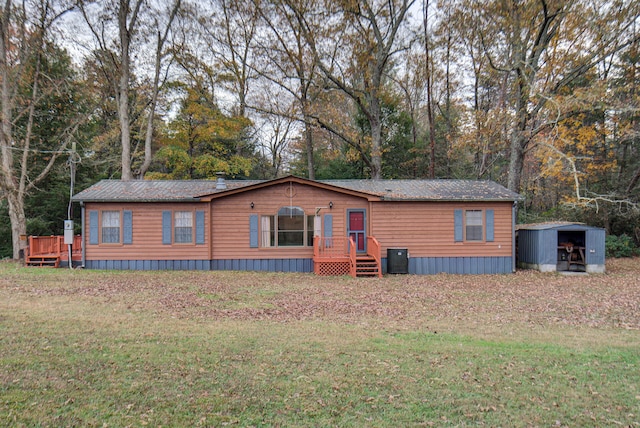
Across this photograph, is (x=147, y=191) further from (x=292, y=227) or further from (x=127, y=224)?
(x=292, y=227)

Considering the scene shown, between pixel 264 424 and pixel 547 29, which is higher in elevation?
pixel 547 29

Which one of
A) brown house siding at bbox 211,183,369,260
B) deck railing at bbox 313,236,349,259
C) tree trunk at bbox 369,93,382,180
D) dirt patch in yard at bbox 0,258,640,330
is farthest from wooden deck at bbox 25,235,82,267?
tree trunk at bbox 369,93,382,180

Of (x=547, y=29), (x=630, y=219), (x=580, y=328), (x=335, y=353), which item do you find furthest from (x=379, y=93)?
(x=335, y=353)

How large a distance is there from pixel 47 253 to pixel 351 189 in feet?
37.4

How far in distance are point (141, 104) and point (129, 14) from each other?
4.90 m

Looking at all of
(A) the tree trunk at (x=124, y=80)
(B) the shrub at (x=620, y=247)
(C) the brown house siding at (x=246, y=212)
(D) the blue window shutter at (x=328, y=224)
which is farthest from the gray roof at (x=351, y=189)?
(B) the shrub at (x=620, y=247)

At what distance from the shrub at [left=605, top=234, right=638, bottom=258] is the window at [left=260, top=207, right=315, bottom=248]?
50.2ft

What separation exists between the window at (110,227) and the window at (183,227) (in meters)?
2.03

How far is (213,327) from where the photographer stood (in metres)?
6.46

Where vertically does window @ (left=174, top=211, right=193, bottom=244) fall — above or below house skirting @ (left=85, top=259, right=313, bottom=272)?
above

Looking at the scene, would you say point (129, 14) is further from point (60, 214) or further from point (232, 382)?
point (232, 382)

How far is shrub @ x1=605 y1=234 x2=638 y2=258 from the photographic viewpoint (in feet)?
63.3

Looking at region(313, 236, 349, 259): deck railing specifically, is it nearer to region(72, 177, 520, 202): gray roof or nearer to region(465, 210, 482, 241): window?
region(72, 177, 520, 202): gray roof

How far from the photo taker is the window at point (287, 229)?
14359 millimetres
